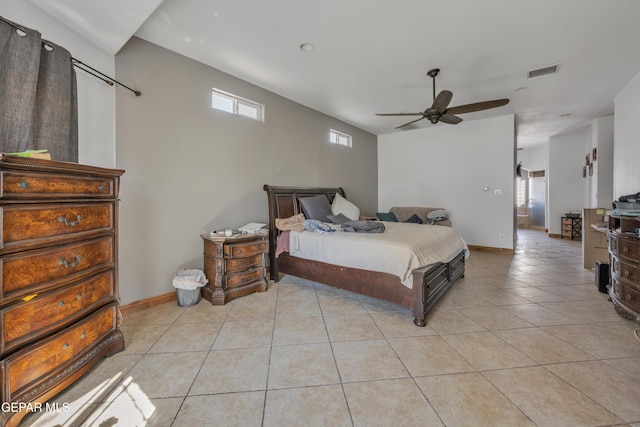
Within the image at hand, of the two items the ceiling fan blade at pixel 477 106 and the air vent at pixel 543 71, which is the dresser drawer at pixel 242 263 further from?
the air vent at pixel 543 71

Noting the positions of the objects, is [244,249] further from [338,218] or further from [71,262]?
[71,262]

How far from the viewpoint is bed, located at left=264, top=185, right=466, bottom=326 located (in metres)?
2.26

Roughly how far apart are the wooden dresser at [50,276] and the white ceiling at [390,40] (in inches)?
59.4

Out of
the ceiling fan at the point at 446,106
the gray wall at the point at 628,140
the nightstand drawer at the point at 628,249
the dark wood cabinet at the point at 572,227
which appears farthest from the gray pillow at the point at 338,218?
the dark wood cabinet at the point at 572,227

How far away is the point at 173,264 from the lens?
284 centimetres

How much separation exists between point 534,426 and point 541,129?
25.6 feet

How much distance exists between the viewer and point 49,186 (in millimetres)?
1319

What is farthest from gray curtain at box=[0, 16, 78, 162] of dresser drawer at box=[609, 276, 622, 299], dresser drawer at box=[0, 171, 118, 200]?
dresser drawer at box=[609, 276, 622, 299]

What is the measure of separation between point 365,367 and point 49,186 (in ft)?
7.14

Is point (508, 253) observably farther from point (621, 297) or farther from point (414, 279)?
point (414, 279)

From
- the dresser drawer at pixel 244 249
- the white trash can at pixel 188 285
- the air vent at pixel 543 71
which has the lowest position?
the white trash can at pixel 188 285

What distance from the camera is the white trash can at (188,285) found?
2.60 meters

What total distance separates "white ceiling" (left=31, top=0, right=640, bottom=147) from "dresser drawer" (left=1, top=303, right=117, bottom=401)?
2301 millimetres

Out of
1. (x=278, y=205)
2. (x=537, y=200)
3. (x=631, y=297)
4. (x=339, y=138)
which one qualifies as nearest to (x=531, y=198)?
(x=537, y=200)
